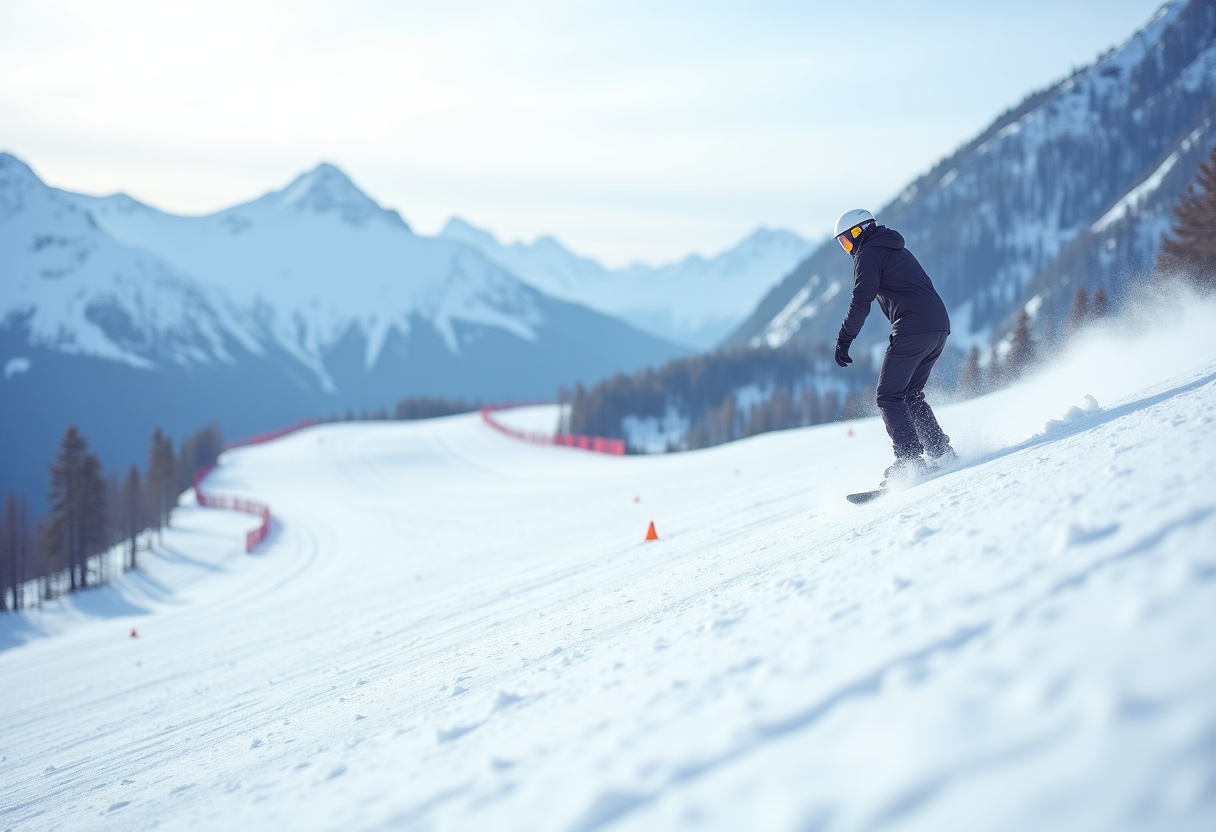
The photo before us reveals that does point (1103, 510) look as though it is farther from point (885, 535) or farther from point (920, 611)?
point (885, 535)

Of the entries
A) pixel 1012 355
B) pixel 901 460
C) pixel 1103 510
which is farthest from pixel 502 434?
pixel 1103 510

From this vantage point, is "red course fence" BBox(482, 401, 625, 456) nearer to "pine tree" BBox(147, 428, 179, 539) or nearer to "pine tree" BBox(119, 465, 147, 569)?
"pine tree" BBox(147, 428, 179, 539)

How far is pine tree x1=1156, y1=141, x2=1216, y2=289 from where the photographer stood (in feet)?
89.5

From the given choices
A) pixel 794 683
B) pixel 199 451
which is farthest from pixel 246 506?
pixel 199 451

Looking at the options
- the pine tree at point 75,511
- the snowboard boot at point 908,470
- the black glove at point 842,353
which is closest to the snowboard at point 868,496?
the snowboard boot at point 908,470

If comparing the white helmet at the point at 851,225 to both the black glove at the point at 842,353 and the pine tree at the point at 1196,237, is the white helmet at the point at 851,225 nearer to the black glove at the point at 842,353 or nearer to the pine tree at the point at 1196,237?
the black glove at the point at 842,353

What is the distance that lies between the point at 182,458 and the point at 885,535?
290 ft

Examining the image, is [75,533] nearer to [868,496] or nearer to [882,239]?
[868,496]

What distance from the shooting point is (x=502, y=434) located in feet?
186

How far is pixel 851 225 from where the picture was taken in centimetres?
732

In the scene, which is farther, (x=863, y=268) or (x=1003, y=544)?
(x=863, y=268)

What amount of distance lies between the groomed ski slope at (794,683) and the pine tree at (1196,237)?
2035 cm

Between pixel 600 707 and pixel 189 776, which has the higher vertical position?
pixel 600 707

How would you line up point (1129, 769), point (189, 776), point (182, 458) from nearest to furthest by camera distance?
1. point (1129, 769)
2. point (189, 776)
3. point (182, 458)
